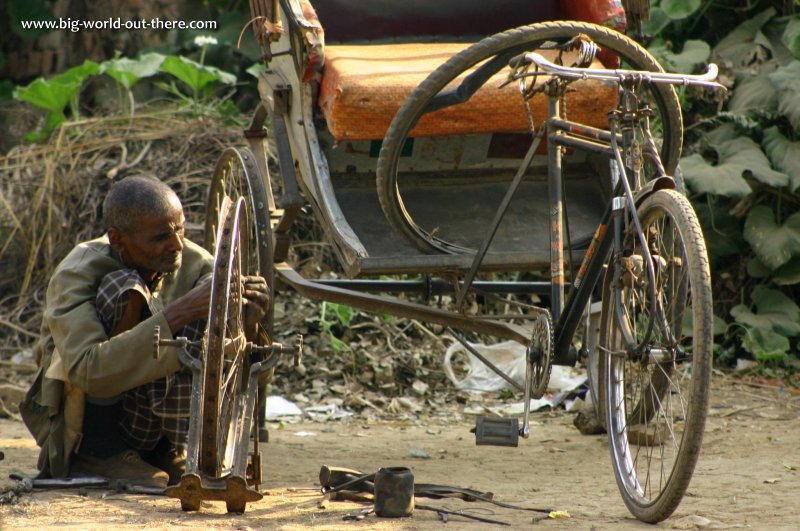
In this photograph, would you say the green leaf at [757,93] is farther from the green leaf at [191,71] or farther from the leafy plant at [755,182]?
the green leaf at [191,71]

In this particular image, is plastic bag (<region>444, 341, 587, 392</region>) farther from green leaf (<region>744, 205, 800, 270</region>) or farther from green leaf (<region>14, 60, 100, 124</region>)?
green leaf (<region>14, 60, 100, 124</region>)

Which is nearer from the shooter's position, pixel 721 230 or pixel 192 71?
pixel 721 230

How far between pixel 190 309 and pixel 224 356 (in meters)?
0.24

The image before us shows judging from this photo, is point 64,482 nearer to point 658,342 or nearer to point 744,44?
point 658,342

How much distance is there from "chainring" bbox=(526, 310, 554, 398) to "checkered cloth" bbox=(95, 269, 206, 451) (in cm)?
110

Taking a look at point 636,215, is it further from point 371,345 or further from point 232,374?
point 371,345

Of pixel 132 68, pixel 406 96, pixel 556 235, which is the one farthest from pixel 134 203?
pixel 132 68

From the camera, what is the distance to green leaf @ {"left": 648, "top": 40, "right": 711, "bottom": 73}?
6.43 m

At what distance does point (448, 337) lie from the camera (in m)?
6.54

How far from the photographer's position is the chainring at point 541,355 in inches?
130

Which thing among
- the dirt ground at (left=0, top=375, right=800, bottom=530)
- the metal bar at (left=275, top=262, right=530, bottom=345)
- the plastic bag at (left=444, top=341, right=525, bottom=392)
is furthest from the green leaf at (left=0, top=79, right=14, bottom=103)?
the metal bar at (left=275, top=262, right=530, bottom=345)

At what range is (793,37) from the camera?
631 centimetres

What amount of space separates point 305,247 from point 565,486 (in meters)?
3.26

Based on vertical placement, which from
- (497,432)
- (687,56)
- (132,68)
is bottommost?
(497,432)
